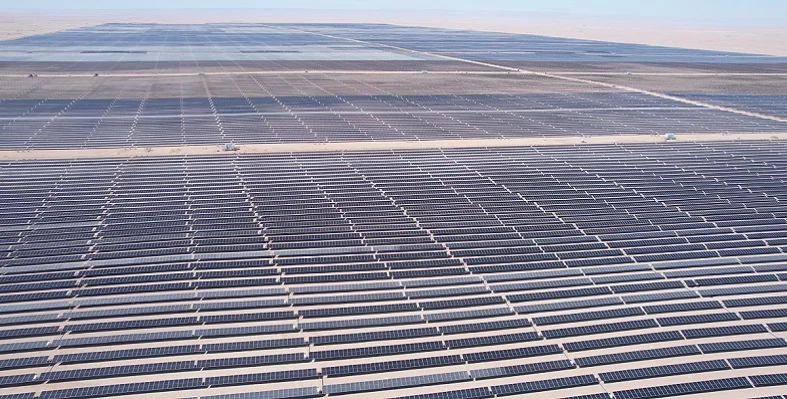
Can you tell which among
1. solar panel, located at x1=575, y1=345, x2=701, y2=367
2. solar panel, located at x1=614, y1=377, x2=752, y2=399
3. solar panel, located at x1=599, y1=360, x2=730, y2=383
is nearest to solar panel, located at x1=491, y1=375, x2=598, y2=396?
solar panel, located at x1=599, y1=360, x2=730, y2=383

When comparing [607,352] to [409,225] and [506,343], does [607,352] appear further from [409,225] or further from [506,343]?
[409,225]

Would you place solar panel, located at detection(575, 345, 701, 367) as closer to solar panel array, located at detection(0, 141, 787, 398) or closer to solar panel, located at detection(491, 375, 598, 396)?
solar panel array, located at detection(0, 141, 787, 398)

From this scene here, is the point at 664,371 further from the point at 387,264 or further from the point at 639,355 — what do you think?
the point at 387,264

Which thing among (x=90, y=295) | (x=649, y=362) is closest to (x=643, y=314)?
(x=649, y=362)

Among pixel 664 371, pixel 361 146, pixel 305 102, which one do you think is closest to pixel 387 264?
pixel 664 371

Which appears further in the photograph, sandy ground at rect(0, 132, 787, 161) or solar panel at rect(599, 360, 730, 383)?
sandy ground at rect(0, 132, 787, 161)
